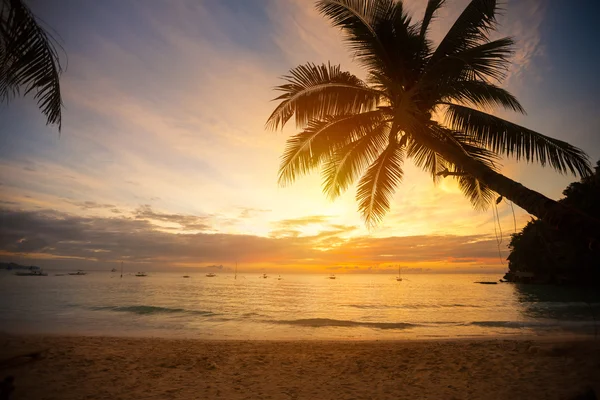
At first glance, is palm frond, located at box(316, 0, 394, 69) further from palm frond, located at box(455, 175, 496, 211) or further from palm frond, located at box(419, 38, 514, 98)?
palm frond, located at box(455, 175, 496, 211)

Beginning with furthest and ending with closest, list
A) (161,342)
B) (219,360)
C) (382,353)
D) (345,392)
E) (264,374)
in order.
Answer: (161,342) → (382,353) → (219,360) → (264,374) → (345,392)

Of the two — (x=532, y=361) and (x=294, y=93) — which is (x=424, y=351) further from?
(x=294, y=93)

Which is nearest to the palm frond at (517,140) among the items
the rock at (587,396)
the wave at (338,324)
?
the rock at (587,396)

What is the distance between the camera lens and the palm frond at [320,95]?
7.97 metres

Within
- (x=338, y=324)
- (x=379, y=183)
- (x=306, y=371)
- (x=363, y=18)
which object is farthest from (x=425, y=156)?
(x=338, y=324)

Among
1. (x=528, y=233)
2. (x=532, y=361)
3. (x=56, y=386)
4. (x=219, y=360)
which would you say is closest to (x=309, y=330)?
(x=219, y=360)

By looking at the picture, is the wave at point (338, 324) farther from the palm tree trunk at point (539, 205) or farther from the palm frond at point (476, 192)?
the palm tree trunk at point (539, 205)

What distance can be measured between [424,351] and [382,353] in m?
1.41

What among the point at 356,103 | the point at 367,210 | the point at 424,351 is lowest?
the point at 424,351

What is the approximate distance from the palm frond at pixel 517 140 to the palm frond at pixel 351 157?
2280 mm

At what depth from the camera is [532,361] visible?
779 cm

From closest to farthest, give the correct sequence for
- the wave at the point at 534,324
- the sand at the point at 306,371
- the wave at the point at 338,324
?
the sand at the point at 306,371 < the wave at the point at 534,324 < the wave at the point at 338,324

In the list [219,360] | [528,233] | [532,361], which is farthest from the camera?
[528,233]

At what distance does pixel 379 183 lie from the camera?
10578 millimetres
